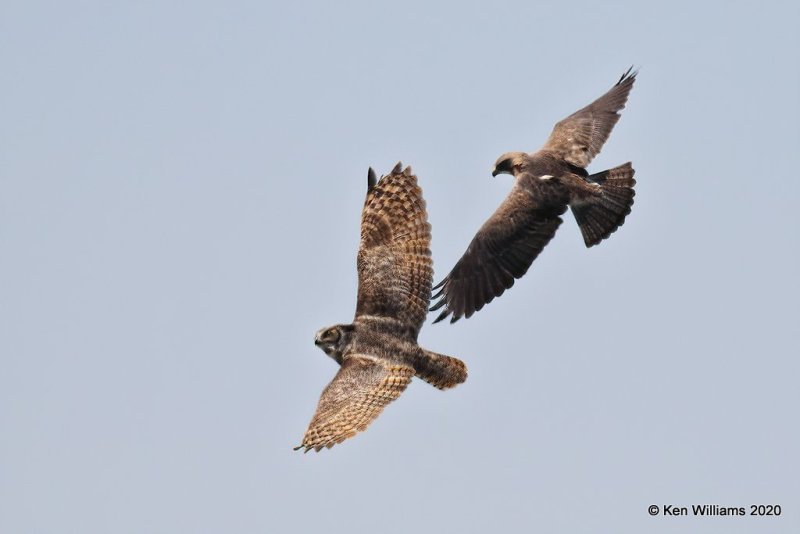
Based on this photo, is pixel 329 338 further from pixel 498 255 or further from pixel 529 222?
pixel 529 222

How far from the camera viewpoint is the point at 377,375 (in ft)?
61.9

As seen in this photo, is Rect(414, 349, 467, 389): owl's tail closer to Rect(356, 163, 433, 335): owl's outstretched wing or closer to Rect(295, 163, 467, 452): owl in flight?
Rect(295, 163, 467, 452): owl in flight

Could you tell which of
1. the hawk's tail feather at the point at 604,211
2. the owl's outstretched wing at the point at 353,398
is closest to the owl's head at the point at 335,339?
the owl's outstretched wing at the point at 353,398

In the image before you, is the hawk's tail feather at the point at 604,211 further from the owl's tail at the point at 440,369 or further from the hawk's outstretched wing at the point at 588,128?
the owl's tail at the point at 440,369

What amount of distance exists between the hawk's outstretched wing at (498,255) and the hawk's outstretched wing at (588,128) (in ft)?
5.80

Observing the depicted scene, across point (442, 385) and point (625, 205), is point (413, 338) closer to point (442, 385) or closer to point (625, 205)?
point (442, 385)

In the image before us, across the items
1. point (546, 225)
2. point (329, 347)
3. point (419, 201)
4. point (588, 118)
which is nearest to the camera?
point (329, 347)

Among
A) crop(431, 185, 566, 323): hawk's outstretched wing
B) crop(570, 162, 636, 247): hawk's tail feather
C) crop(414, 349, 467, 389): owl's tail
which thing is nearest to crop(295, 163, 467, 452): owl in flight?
crop(414, 349, 467, 389): owl's tail

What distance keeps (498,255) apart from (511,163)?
188 centimetres

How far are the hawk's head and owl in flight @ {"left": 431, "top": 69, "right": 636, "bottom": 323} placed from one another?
0.07ft

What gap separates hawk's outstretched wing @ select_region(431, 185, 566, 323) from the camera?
73.5ft

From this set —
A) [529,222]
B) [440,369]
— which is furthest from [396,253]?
[529,222]

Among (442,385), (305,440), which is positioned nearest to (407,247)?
(442,385)

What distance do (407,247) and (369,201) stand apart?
946mm
